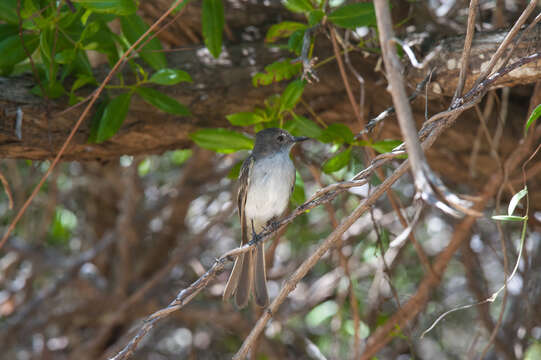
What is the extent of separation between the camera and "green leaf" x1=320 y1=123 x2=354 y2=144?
2633mm

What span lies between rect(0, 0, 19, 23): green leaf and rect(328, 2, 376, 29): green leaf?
1.41m

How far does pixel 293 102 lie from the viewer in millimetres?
2596

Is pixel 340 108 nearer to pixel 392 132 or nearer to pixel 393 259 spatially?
pixel 392 132

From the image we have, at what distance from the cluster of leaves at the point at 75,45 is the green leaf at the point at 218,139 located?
0.16 m

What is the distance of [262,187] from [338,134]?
694 mm

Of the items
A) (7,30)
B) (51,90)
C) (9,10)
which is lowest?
(51,90)

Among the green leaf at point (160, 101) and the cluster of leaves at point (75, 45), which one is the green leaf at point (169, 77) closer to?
the cluster of leaves at point (75, 45)

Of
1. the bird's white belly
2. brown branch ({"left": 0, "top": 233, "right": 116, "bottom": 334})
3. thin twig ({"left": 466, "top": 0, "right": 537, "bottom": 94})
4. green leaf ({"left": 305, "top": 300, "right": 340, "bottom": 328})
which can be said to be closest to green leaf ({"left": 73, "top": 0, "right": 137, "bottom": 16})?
the bird's white belly

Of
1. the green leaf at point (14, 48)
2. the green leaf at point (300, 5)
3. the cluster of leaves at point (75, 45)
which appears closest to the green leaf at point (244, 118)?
the cluster of leaves at point (75, 45)

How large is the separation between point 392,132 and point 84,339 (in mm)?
3354

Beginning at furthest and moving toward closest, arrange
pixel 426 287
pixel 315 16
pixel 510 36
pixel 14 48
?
pixel 426 287 < pixel 14 48 < pixel 315 16 < pixel 510 36

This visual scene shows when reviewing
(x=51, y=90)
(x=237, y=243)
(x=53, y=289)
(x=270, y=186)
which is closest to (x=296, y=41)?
(x=270, y=186)

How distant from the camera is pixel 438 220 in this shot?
184 inches

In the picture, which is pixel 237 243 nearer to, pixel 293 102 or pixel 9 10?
pixel 293 102
